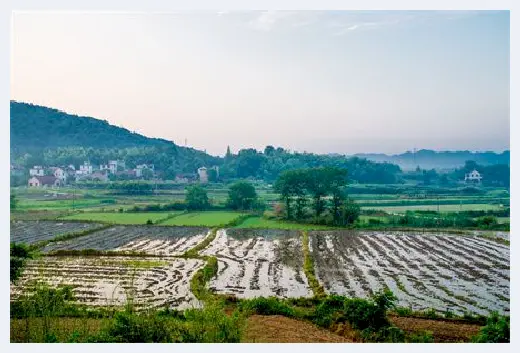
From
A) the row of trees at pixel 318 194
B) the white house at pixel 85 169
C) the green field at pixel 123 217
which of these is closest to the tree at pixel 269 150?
the row of trees at pixel 318 194

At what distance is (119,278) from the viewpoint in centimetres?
1104

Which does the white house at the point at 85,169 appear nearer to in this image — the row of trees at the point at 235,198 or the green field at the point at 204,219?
the row of trees at the point at 235,198

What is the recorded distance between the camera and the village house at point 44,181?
48.5 feet

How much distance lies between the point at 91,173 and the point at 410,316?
1267 cm

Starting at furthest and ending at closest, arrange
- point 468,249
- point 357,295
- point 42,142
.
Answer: point 468,249 → point 42,142 → point 357,295

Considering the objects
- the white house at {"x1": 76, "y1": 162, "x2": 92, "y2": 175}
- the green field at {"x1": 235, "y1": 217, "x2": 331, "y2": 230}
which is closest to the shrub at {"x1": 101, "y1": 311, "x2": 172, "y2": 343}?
the white house at {"x1": 76, "y1": 162, "x2": 92, "y2": 175}

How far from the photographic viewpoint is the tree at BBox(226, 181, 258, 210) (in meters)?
17.7

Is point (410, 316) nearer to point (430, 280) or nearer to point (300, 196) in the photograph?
point (430, 280)

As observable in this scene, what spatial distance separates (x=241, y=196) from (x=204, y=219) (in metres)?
2.53

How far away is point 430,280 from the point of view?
1115 centimetres

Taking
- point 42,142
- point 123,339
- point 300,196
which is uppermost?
point 42,142

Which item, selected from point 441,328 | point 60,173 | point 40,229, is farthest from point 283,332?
point 40,229

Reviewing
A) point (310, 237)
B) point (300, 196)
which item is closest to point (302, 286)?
point (310, 237)

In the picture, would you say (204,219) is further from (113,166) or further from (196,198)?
(113,166)
